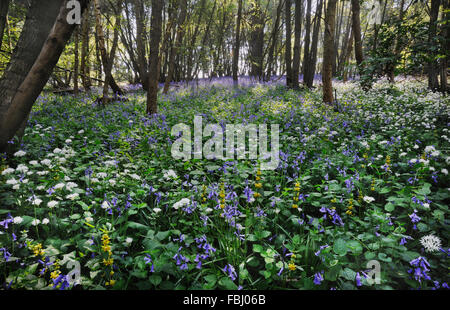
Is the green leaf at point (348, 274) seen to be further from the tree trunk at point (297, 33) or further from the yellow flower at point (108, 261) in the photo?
the tree trunk at point (297, 33)

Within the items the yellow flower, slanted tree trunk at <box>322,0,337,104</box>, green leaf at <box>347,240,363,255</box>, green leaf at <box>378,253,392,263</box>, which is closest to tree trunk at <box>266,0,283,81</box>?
slanted tree trunk at <box>322,0,337,104</box>

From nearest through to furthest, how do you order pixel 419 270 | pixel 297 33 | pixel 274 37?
1. pixel 419 270
2. pixel 297 33
3. pixel 274 37

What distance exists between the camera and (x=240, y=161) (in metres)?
4.00

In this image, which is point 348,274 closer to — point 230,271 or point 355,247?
point 355,247

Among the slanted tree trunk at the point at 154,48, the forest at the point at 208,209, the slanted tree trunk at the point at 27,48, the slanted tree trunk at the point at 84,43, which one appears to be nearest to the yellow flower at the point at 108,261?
the forest at the point at 208,209

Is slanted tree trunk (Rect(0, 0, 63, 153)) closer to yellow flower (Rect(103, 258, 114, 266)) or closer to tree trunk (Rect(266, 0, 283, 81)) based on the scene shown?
yellow flower (Rect(103, 258, 114, 266))

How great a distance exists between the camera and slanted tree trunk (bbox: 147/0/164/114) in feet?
22.3

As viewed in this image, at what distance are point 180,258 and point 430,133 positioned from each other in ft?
16.5

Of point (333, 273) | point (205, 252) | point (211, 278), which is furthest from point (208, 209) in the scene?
Result: point (333, 273)

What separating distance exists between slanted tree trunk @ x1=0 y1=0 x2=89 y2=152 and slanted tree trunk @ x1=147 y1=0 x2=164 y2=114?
14.2 ft

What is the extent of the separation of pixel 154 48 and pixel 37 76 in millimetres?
4746

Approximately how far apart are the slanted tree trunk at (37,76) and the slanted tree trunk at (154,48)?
4.32 meters

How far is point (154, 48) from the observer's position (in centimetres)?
702
